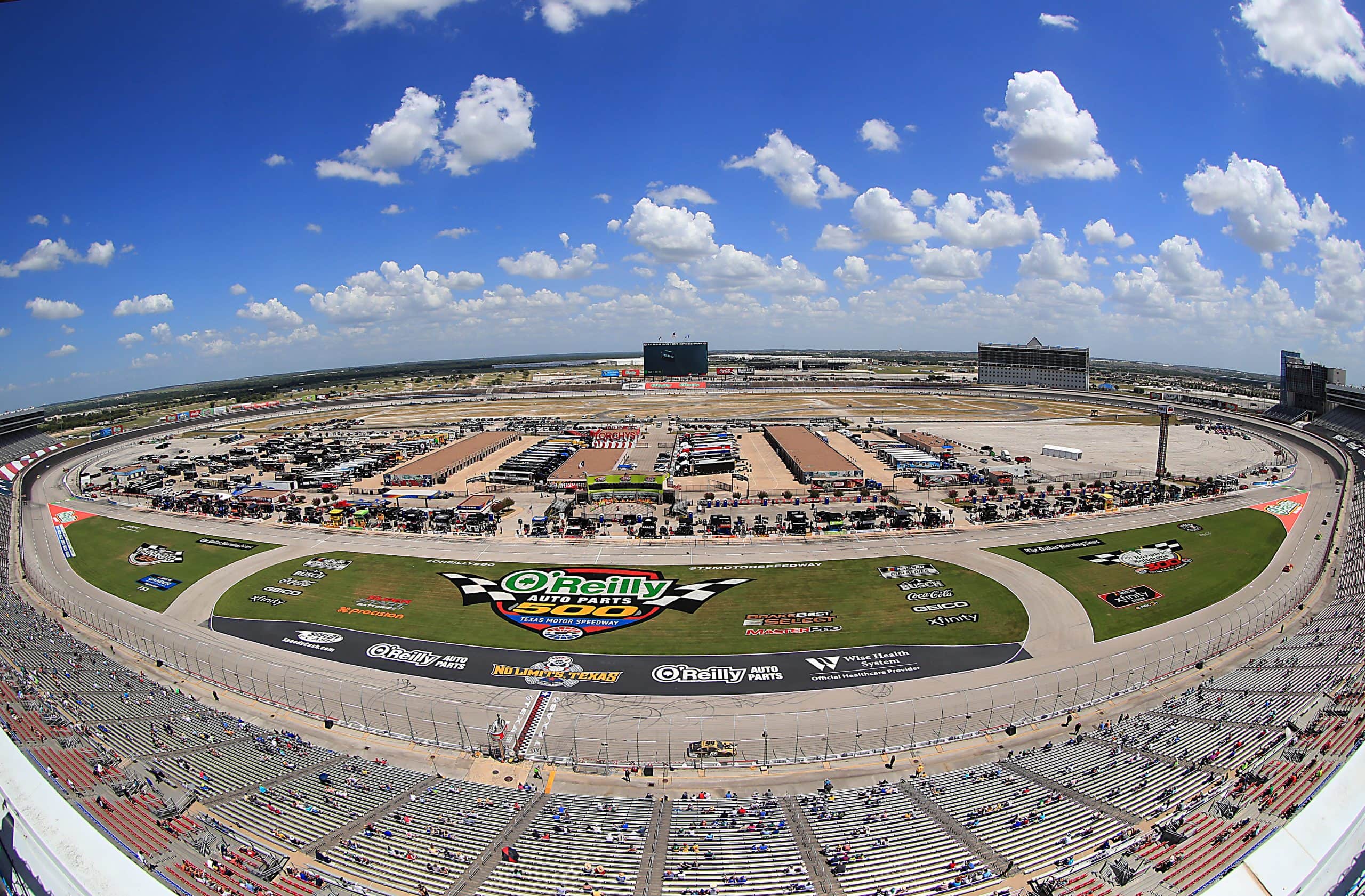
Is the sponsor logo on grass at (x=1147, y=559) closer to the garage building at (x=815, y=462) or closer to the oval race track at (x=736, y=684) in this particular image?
the oval race track at (x=736, y=684)

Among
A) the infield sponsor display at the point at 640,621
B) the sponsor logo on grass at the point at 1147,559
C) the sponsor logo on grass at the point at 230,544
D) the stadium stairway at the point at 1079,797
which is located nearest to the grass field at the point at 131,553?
the sponsor logo on grass at the point at 230,544

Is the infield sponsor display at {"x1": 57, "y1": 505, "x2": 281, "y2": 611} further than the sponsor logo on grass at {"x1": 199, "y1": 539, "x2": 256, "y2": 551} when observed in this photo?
No

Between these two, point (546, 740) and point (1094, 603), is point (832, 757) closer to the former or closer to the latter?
point (546, 740)

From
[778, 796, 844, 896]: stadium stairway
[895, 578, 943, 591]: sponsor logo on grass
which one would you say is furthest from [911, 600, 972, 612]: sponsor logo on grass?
[778, 796, 844, 896]: stadium stairway

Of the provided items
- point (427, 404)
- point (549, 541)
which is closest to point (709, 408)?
point (427, 404)

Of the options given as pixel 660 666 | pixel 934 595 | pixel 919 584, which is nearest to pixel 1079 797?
pixel 934 595

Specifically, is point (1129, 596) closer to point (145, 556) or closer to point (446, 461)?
point (145, 556)

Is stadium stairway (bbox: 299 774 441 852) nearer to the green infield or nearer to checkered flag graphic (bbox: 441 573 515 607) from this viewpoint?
the green infield
